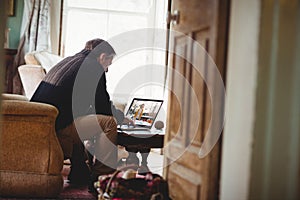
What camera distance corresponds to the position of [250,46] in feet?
6.42

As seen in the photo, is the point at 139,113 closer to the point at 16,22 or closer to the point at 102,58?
the point at 102,58

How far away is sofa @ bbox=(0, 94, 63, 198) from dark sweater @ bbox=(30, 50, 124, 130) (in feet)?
1.82

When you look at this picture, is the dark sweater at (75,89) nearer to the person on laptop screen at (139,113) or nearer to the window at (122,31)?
the person on laptop screen at (139,113)

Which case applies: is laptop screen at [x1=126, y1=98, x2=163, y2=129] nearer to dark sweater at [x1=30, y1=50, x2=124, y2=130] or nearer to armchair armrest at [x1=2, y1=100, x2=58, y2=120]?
dark sweater at [x1=30, y1=50, x2=124, y2=130]

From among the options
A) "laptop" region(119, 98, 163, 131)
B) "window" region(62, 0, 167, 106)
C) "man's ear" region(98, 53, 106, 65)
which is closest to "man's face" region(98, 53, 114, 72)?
"man's ear" region(98, 53, 106, 65)

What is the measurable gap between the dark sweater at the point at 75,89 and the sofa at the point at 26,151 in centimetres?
55

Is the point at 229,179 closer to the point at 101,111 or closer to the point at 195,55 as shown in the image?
the point at 195,55

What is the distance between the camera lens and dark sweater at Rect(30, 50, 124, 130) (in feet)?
11.6

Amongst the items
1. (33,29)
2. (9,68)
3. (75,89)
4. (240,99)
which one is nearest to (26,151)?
(75,89)

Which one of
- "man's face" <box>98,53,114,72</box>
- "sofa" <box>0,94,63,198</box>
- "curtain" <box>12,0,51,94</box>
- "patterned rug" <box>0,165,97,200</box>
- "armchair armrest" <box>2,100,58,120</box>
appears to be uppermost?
"curtain" <box>12,0,51,94</box>

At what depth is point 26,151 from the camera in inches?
116

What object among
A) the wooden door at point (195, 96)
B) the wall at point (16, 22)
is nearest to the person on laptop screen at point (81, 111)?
the wooden door at point (195, 96)

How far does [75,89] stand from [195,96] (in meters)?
1.33

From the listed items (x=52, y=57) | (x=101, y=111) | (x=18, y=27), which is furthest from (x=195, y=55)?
(x=18, y=27)
